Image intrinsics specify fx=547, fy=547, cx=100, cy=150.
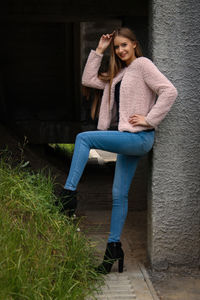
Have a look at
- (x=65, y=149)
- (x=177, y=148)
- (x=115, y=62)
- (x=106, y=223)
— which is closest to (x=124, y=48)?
(x=115, y=62)

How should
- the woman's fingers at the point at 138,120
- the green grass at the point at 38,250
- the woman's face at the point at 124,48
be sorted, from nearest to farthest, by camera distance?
the green grass at the point at 38,250 → the woman's fingers at the point at 138,120 → the woman's face at the point at 124,48

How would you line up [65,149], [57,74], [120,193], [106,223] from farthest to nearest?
[65,149], [57,74], [106,223], [120,193]

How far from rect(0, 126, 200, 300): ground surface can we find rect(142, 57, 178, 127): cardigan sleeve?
3.60 ft

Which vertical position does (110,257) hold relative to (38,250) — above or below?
below

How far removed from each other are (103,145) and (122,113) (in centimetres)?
28

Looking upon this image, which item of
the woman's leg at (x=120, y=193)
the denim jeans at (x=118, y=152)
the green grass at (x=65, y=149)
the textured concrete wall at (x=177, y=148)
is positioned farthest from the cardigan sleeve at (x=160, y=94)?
the green grass at (x=65, y=149)

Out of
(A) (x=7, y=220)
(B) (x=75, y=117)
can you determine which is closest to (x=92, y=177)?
(B) (x=75, y=117)

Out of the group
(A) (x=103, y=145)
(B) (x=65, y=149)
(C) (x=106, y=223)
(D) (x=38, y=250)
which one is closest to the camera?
(D) (x=38, y=250)

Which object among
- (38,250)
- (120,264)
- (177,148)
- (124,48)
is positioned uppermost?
(124,48)

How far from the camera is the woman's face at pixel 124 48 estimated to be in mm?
3854

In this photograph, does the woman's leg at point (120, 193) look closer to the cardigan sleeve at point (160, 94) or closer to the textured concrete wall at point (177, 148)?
the textured concrete wall at point (177, 148)

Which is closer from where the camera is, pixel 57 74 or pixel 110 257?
pixel 110 257

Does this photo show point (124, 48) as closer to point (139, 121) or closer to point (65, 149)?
point (139, 121)

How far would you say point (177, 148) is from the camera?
4.11 m
